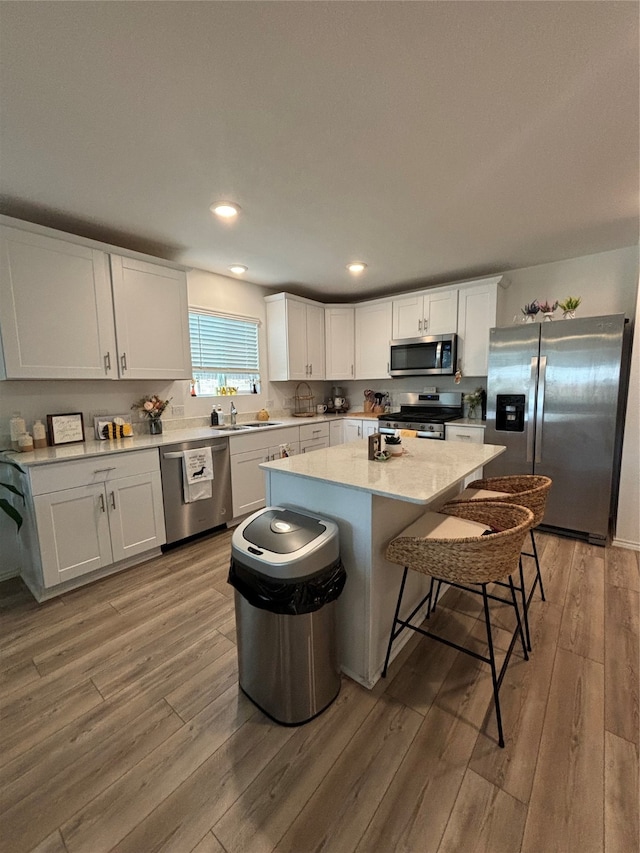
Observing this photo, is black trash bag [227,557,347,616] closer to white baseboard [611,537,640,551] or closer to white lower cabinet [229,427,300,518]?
white lower cabinet [229,427,300,518]

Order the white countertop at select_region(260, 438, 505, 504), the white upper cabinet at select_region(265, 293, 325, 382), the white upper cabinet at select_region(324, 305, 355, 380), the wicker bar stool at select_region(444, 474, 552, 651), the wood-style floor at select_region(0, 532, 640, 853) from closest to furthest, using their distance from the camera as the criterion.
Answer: the wood-style floor at select_region(0, 532, 640, 853), the white countertop at select_region(260, 438, 505, 504), the wicker bar stool at select_region(444, 474, 552, 651), the white upper cabinet at select_region(265, 293, 325, 382), the white upper cabinet at select_region(324, 305, 355, 380)

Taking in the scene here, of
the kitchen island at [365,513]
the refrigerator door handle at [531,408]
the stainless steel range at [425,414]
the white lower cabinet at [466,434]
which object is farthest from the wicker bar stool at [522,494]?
the stainless steel range at [425,414]

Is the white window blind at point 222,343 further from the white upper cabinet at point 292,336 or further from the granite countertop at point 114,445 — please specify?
the granite countertop at point 114,445

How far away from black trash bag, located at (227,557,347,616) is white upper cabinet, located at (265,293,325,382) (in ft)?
10.1

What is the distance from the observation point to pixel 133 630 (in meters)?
1.96

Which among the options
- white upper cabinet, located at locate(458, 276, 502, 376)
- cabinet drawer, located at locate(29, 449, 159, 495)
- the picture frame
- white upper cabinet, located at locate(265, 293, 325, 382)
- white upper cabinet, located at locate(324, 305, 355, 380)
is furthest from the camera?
white upper cabinet, located at locate(324, 305, 355, 380)

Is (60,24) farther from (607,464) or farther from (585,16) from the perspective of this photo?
(607,464)

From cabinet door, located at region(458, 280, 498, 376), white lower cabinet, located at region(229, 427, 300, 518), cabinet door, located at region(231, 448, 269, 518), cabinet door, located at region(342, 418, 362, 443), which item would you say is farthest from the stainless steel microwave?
cabinet door, located at region(231, 448, 269, 518)

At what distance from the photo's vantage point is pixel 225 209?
7.52 feet

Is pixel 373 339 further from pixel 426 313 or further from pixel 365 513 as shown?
pixel 365 513

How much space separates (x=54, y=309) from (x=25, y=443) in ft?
3.12

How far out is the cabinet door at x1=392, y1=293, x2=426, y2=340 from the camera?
4.08 meters

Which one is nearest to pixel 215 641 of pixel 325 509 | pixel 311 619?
pixel 311 619

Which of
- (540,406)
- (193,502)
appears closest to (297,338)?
(193,502)
